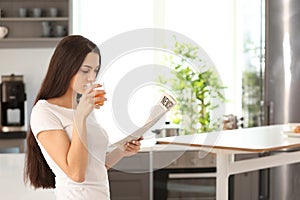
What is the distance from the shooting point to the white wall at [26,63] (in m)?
4.98

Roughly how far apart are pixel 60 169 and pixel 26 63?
364 centimetres

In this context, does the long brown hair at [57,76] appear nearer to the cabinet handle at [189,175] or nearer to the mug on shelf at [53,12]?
the cabinet handle at [189,175]

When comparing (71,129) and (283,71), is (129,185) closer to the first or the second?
(283,71)

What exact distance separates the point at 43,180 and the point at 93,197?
0.20 meters

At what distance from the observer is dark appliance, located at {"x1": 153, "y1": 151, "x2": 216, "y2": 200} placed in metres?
4.30

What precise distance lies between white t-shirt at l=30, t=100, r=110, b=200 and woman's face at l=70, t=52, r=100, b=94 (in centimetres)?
9

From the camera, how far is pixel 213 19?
199 inches

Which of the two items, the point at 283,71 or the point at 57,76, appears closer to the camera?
the point at 57,76

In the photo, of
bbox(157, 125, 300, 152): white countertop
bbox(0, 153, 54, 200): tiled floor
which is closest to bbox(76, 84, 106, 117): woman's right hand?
bbox(157, 125, 300, 152): white countertop

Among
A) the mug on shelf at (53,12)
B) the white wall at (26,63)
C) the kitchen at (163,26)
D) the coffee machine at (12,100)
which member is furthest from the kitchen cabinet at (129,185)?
the mug on shelf at (53,12)

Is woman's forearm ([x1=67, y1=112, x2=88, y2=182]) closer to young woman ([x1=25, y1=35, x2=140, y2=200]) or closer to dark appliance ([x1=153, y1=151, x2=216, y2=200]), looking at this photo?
young woman ([x1=25, y1=35, x2=140, y2=200])

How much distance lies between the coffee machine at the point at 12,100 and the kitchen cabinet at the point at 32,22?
32 centimetres

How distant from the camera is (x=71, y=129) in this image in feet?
4.88

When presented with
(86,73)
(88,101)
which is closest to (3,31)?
(86,73)
